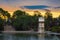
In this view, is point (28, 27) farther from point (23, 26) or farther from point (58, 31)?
point (58, 31)

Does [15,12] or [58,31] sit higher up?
[15,12]

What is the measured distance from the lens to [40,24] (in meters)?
60.1

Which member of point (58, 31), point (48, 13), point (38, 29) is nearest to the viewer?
point (58, 31)

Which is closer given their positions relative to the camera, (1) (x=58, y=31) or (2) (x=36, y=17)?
(1) (x=58, y=31)

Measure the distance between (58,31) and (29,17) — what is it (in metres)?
14.6

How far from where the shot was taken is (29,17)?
6066 centimetres

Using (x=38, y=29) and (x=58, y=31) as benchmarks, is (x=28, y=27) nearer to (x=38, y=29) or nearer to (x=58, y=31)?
(x=38, y=29)

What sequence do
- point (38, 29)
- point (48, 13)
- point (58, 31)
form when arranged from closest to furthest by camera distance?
point (58, 31) → point (38, 29) → point (48, 13)

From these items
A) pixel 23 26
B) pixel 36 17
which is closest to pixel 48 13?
pixel 36 17

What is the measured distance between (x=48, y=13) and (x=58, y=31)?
54.4 ft

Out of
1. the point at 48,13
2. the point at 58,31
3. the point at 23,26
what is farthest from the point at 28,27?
A: the point at 58,31

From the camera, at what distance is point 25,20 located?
5997cm

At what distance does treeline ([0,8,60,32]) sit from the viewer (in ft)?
197

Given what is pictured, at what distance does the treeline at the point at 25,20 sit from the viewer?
197 ft
